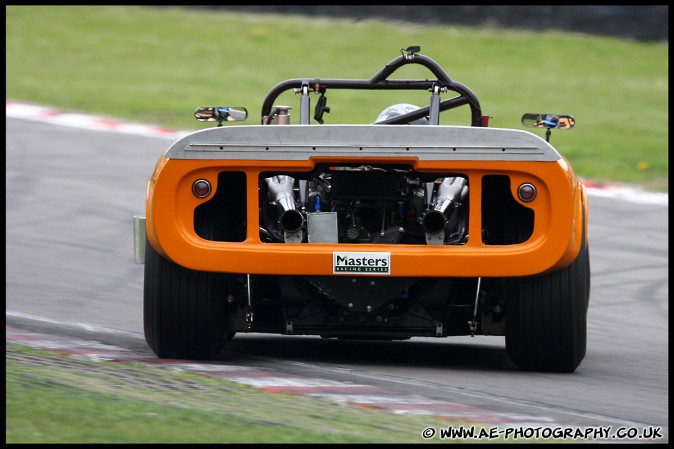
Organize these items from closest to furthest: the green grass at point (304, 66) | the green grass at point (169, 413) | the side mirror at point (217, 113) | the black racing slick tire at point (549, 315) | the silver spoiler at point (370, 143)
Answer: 1. the green grass at point (169, 413)
2. the silver spoiler at point (370, 143)
3. the black racing slick tire at point (549, 315)
4. the side mirror at point (217, 113)
5. the green grass at point (304, 66)

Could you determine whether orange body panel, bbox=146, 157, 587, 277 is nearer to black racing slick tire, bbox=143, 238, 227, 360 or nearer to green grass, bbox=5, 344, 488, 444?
black racing slick tire, bbox=143, 238, 227, 360

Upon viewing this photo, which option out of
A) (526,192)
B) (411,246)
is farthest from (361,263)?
(526,192)

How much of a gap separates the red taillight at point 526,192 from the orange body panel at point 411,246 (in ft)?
0.06

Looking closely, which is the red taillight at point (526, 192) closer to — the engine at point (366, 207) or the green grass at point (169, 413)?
the engine at point (366, 207)

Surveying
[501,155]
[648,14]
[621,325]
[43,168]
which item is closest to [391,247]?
[501,155]

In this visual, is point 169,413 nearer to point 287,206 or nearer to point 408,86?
point 287,206

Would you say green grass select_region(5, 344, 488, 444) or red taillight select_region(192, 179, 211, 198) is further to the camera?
red taillight select_region(192, 179, 211, 198)

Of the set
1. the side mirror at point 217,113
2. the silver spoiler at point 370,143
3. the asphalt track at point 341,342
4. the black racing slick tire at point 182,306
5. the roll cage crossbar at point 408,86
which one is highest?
the roll cage crossbar at point 408,86

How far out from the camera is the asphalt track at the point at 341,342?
5.50 metres

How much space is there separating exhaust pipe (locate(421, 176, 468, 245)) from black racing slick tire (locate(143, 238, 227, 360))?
959 millimetres

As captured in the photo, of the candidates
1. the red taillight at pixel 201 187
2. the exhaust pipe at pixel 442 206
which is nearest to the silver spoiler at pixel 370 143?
the red taillight at pixel 201 187

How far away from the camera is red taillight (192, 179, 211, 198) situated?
19.3 feet

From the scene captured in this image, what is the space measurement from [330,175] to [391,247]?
634mm

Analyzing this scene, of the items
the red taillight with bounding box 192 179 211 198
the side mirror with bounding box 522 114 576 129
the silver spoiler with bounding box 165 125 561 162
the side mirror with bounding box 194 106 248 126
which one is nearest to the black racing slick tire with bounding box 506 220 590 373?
the silver spoiler with bounding box 165 125 561 162
